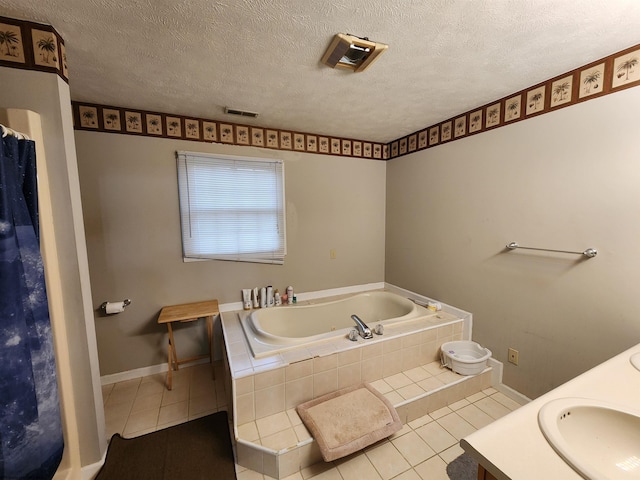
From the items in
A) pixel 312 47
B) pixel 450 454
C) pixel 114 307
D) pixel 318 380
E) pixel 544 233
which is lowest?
pixel 450 454

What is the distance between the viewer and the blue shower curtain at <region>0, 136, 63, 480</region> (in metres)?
0.91

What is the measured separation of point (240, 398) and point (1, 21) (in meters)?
2.20

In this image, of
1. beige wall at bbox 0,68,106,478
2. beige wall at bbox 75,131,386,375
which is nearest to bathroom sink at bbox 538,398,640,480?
beige wall at bbox 0,68,106,478

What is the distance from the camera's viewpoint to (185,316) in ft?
6.86

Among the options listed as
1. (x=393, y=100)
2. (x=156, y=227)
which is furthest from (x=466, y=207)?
(x=156, y=227)

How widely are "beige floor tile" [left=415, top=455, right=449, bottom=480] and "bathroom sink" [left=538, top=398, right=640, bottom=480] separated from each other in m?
0.93

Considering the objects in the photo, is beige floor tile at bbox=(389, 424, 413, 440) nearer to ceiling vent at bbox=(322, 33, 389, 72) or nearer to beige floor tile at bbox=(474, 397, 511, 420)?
beige floor tile at bbox=(474, 397, 511, 420)

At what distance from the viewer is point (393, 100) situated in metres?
1.92

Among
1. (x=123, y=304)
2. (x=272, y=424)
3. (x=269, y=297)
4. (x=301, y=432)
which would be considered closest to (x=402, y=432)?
(x=301, y=432)

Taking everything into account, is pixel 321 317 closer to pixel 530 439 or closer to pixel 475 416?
pixel 475 416

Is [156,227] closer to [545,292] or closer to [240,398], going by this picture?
[240,398]

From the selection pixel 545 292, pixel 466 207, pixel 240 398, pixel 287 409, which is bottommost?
pixel 287 409

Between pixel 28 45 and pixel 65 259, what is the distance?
1.00 metres

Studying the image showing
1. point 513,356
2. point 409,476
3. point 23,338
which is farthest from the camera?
point 513,356
